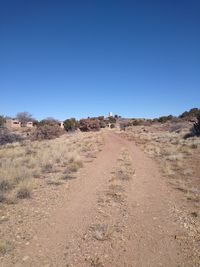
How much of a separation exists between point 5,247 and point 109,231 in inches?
96.6

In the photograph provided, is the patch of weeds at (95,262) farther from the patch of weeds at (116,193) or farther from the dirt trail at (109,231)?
the patch of weeds at (116,193)

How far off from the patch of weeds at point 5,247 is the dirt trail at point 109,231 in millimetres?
300

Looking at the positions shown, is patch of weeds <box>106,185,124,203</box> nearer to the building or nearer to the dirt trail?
the dirt trail

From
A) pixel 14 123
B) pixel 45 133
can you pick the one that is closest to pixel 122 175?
pixel 45 133

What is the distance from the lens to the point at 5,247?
679 centimetres

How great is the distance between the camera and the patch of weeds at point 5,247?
6.66m

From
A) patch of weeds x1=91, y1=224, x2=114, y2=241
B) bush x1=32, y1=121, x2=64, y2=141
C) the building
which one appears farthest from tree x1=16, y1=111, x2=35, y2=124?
patch of weeds x1=91, y1=224, x2=114, y2=241

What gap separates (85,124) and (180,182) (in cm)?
5748

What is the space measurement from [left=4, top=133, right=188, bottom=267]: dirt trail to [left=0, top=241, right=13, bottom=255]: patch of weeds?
0.30 metres

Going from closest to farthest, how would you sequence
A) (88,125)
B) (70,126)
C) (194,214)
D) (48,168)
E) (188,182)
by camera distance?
(194,214) → (188,182) → (48,168) → (88,125) → (70,126)

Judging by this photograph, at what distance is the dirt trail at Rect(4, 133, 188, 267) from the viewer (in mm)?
6445

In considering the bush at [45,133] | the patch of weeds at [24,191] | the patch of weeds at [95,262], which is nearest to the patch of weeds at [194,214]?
the patch of weeds at [95,262]

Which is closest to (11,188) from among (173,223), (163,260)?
(173,223)

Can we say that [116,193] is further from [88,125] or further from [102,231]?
[88,125]
